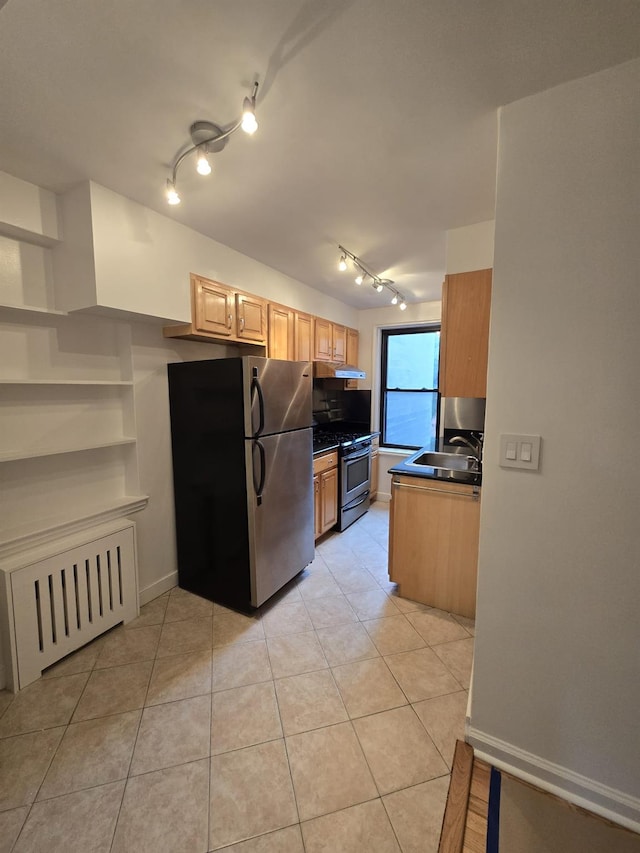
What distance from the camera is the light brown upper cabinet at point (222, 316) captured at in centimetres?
234

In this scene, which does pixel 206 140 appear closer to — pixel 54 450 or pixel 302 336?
pixel 54 450

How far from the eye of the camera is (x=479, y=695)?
1.42m

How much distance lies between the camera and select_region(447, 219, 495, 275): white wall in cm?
214

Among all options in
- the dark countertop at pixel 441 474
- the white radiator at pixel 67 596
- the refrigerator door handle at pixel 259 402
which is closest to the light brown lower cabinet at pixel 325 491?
the dark countertop at pixel 441 474

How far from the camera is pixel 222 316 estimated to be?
8.24 ft

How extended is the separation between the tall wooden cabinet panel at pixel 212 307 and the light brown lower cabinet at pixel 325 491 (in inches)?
54.3

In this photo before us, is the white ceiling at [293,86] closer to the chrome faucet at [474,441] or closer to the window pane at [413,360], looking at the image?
the chrome faucet at [474,441]

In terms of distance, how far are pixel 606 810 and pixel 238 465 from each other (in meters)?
2.14

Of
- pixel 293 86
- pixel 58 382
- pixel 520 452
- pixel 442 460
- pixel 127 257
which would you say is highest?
pixel 293 86

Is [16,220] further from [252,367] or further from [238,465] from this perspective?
[238,465]

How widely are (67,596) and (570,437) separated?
2.55m

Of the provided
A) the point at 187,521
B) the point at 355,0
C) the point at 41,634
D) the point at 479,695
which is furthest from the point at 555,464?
the point at 41,634

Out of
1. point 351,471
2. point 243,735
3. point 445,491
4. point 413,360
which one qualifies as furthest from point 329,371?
point 243,735

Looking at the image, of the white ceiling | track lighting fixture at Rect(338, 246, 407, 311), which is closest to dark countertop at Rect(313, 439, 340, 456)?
track lighting fixture at Rect(338, 246, 407, 311)
